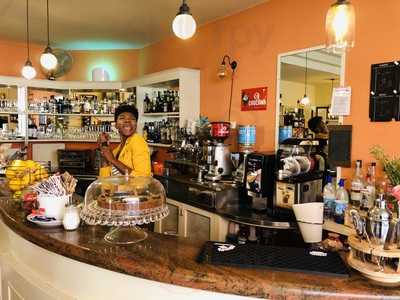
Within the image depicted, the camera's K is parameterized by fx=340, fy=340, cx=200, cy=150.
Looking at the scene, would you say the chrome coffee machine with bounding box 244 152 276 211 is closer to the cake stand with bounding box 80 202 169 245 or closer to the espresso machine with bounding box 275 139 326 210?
the espresso machine with bounding box 275 139 326 210

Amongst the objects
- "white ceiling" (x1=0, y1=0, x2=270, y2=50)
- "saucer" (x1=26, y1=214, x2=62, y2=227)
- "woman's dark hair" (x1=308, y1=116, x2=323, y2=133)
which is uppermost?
"white ceiling" (x1=0, y1=0, x2=270, y2=50)

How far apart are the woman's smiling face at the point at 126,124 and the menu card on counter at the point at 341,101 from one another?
5.38 feet

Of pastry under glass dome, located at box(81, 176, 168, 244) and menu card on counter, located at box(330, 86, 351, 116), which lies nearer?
pastry under glass dome, located at box(81, 176, 168, 244)

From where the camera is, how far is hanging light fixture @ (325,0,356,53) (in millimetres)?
1711

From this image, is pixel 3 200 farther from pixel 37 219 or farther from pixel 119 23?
pixel 119 23

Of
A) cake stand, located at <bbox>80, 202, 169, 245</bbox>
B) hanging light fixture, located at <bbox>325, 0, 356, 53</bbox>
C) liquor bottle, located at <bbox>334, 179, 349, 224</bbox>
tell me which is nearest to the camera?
cake stand, located at <bbox>80, 202, 169, 245</bbox>

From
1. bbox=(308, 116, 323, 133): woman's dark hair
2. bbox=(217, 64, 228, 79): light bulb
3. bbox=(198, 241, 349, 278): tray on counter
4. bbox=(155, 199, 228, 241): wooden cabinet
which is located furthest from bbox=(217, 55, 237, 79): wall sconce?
bbox=(198, 241, 349, 278): tray on counter

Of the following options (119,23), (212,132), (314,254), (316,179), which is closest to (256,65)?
(212,132)

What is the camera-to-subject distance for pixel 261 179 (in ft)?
8.32

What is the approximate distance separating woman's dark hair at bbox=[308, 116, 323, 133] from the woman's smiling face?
1495 millimetres

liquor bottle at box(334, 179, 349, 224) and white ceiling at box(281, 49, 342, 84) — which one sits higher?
white ceiling at box(281, 49, 342, 84)

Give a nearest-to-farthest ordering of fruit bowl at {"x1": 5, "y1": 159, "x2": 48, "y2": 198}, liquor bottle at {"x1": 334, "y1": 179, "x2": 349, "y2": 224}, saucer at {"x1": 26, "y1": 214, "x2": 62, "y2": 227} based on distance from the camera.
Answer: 1. saucer at {"x1": 26, "y1": 214, "x2": 62, "y2": 227}
2. fruit bowl at {"x1": 5, "y1": 159, "x2": 48, "y2": 198}
3. liquor bottle at {"x1": 334, "y1": 179, "x2": 349, "y2": 224}

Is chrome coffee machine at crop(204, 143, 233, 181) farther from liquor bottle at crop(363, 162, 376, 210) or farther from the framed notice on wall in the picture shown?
liquor bottle at crop(363, 162, 376, 210)

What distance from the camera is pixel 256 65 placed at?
10.9ft
